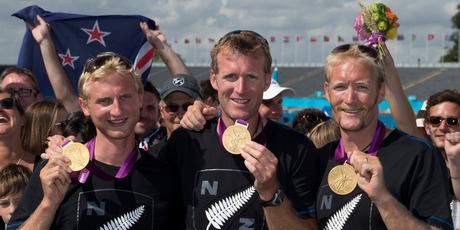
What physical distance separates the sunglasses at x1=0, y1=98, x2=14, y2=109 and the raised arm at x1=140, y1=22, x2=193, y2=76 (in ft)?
6.24

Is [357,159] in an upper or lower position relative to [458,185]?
upper

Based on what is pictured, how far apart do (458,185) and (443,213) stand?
5.65ft

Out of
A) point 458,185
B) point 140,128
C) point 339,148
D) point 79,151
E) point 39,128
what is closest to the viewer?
point 79,151

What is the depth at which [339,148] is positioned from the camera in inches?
133

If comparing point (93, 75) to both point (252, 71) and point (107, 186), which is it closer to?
point (107, 186)

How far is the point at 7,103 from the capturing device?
15.7ft

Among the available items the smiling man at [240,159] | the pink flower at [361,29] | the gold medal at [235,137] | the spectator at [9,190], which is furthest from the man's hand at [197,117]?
the spectator at [9,190]

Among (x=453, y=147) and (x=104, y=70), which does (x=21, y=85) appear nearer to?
(x=104, y=70)

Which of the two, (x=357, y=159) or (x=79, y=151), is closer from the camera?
(x=357, y=159)

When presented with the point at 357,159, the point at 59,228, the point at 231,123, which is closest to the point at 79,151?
the point at 59,228

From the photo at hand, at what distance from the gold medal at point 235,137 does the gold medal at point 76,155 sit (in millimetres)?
911

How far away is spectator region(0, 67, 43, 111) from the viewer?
20.3ft

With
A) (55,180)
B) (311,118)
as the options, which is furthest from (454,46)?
(55,180)

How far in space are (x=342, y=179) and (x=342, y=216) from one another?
0.24 meters
